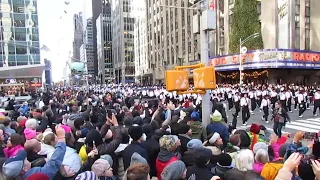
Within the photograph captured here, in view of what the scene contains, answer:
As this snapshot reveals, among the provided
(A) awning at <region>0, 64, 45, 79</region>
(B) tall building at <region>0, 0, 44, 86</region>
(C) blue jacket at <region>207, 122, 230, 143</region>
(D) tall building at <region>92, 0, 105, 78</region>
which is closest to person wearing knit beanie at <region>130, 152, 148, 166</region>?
(C) blue jacket at <region>207, 122, 230, 143</region>

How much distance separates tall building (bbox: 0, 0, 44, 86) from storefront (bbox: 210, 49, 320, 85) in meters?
33.2

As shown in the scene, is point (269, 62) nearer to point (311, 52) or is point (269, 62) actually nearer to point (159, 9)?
point (311, 52)

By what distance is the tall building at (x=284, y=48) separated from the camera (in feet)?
105

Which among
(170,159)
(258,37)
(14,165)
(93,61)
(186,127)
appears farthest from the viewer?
(93,61)

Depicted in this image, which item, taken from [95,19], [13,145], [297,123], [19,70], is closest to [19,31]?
[19,70]

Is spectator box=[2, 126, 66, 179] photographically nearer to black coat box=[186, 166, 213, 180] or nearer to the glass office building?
black coat box=[186, 166, 213, 180]

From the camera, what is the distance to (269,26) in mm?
35438

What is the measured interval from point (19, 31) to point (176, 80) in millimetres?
51510

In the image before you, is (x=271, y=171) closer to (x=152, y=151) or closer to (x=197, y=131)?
(x=152, y=151)

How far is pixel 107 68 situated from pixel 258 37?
10516 cm

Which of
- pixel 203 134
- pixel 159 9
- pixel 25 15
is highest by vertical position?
pixel 159 9

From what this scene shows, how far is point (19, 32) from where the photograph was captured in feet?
165

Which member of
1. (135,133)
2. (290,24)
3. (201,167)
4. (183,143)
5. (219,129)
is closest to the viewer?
(201,167)

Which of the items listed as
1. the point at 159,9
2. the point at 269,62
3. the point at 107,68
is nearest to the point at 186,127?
the point at 269,62
